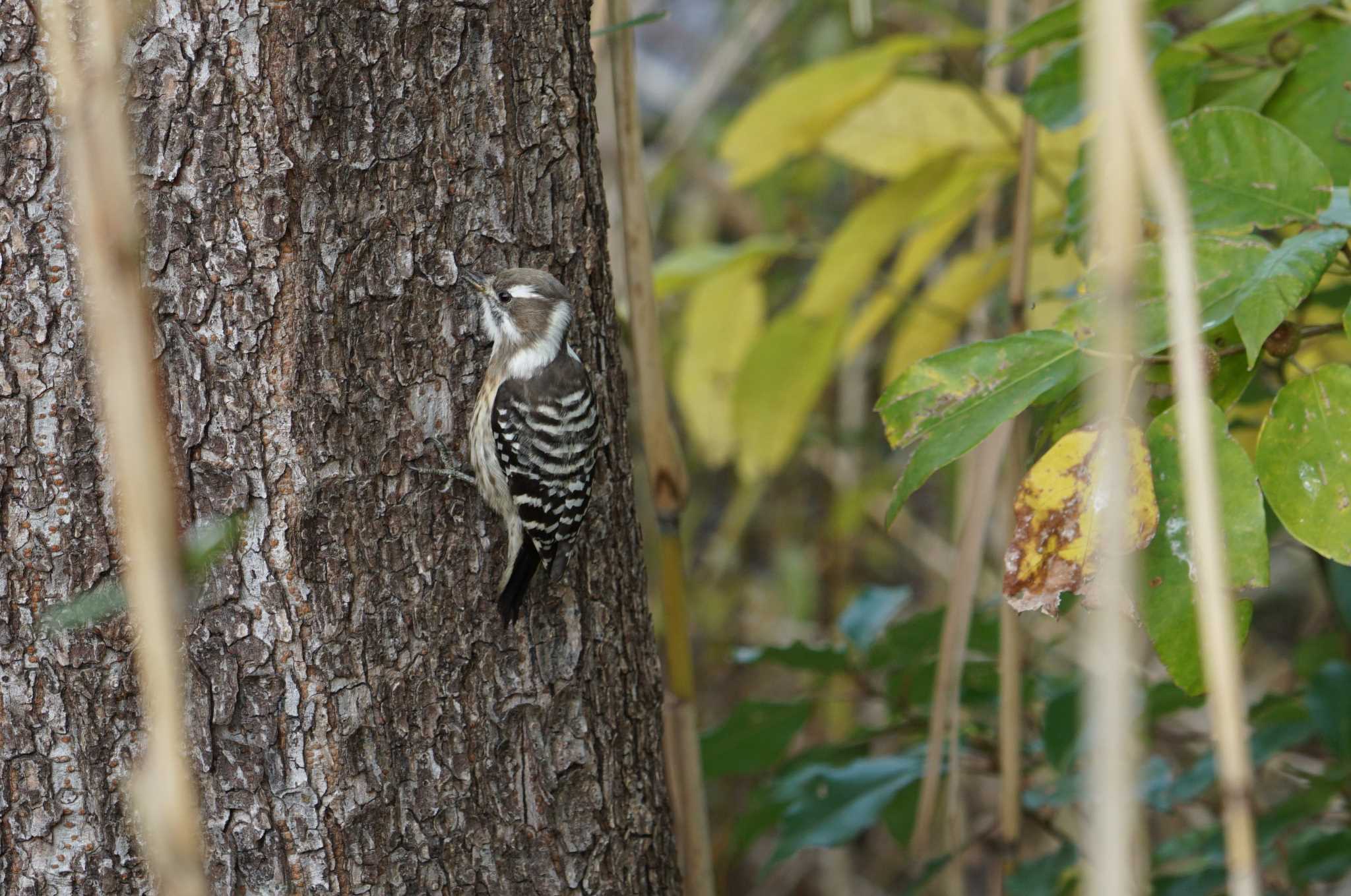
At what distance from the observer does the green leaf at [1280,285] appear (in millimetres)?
1261

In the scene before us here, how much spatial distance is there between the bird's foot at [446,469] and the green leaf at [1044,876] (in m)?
1.40

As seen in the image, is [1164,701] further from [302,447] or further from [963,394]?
[302,447]

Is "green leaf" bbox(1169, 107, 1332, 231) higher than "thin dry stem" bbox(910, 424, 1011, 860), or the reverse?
"green leaf" bbox(1169, 107, 1332, 231)

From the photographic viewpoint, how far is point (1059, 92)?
2.05 metres

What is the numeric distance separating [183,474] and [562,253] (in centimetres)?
61

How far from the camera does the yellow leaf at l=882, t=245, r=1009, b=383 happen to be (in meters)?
2.71

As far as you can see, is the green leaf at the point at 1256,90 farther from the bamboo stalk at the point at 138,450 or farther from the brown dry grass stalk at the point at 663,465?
the bamboo stalk at the point at 138,450

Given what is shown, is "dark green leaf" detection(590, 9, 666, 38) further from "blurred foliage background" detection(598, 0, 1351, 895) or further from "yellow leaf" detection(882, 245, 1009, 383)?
"yellow leaf" detection(882, 245, 1009, 383)

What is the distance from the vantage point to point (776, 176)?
15.0 feet

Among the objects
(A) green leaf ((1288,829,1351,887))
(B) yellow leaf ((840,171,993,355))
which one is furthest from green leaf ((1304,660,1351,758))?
(B) yellow leaf ((840,171,993,355))

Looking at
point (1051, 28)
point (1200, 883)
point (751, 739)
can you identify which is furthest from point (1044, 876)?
point (1051, 28)

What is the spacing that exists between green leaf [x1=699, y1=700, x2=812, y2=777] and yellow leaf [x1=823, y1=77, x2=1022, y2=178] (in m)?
1.18

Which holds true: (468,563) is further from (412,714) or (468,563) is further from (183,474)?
(183,474)

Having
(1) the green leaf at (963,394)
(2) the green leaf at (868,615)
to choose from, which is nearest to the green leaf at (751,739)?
(2) the green leaf at (868,615)
